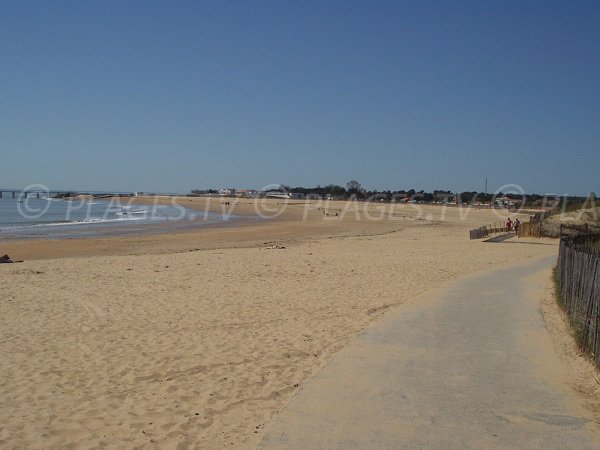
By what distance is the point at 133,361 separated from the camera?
727 cm

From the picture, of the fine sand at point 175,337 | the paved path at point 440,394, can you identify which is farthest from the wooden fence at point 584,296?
the fine sand at point 175,337

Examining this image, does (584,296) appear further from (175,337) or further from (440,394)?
(175,337)

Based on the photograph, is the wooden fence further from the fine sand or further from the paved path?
the fine sand

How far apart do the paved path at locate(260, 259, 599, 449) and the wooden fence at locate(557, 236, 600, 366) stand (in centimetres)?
48

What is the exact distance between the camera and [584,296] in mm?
7961

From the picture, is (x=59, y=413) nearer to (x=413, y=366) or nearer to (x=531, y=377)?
(x=413, y=366)

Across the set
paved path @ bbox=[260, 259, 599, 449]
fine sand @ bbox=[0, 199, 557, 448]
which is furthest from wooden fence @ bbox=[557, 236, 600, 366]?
fine sand @ bbox=[0, 199, 557, 448]

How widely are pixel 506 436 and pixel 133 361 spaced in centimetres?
473

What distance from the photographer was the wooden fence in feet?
22.4

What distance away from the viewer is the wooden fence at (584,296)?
6.84m

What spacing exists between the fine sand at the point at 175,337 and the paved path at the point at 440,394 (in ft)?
1.52

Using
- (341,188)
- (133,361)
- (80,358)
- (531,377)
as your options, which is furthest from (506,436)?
(341,188)

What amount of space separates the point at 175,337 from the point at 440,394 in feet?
14.6

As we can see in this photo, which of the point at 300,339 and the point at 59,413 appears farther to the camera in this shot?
the point at 300,339
